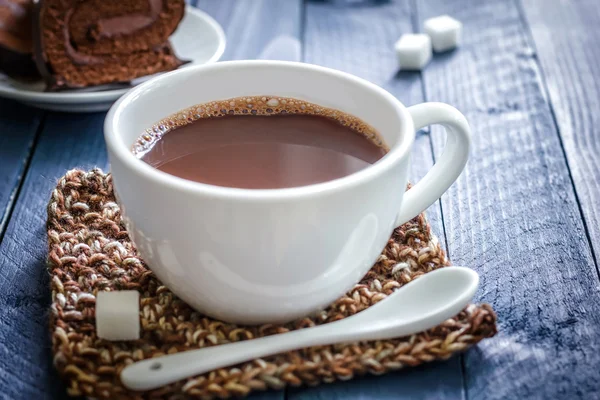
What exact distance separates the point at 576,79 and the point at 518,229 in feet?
1.70

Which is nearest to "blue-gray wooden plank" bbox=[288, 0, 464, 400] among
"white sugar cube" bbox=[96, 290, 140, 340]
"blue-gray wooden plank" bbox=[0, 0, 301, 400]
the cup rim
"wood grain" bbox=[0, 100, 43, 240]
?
"blue-gray wooden plank" bbox=[0, 0, 301, 400]

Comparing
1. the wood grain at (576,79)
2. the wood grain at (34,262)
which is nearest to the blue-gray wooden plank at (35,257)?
the wood grain at (34,262)

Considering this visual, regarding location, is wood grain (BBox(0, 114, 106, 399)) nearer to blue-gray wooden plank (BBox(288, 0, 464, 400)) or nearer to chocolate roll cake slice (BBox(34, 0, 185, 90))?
chocolate roll cake slice (BBox(34, 0, 185, 90))

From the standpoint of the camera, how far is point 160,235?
0.72 m

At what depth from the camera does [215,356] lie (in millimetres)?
712

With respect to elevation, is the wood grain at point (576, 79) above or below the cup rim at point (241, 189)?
below

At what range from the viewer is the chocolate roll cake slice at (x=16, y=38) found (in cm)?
125

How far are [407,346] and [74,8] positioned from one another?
0.78m

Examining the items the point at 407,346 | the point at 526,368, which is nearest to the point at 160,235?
the point at 407,346

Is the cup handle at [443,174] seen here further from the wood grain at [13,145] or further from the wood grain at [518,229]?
the wood grain at [13,145]

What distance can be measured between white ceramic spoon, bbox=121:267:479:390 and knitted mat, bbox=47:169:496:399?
A: 0.01 m

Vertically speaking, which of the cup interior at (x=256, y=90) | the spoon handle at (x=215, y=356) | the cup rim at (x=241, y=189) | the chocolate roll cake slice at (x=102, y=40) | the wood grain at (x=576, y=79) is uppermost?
the cup rim at (x=241, y=189)

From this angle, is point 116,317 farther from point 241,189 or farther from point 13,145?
point 13,145

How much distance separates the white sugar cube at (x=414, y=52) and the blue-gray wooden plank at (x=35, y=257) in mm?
257
